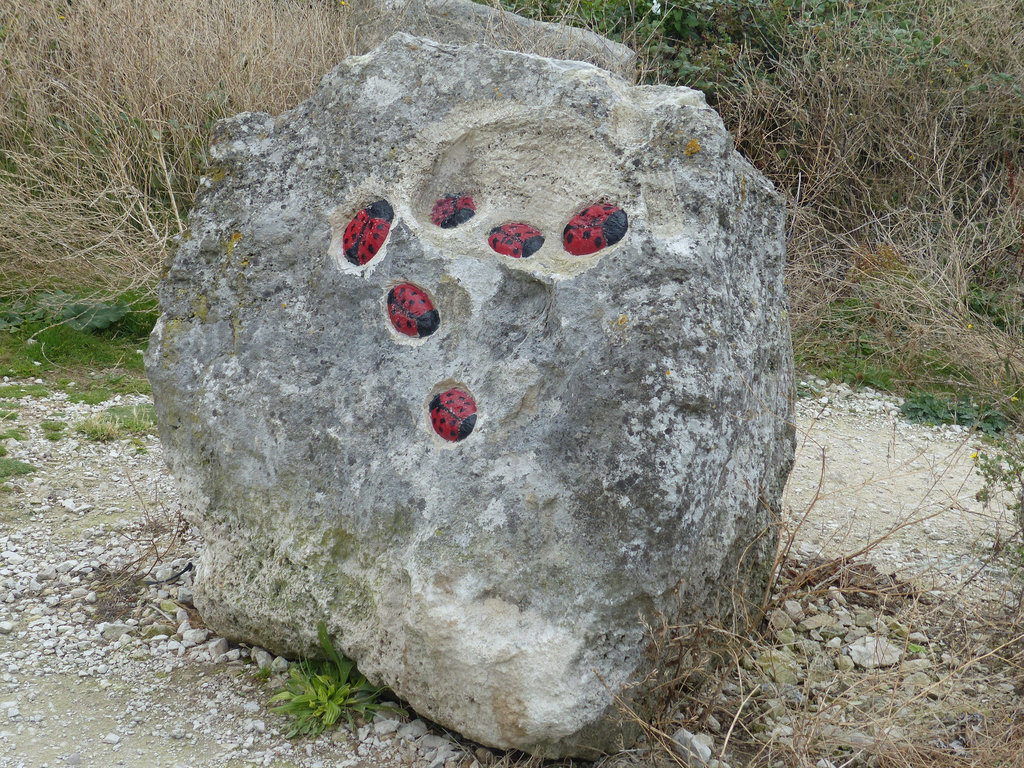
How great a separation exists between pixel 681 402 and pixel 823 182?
191 inches

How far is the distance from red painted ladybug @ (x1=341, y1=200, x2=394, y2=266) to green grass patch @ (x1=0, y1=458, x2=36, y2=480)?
2115 mm

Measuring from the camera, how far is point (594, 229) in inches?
99.4

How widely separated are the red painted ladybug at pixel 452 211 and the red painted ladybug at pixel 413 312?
0.22m

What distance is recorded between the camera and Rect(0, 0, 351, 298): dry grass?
5.56m

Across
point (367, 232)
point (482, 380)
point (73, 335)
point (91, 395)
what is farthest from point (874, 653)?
point (73, 335)

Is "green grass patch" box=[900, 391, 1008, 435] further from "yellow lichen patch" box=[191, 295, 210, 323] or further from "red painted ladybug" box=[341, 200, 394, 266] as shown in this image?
"yellow lichen patch" box=[191, 295, 210, 323]

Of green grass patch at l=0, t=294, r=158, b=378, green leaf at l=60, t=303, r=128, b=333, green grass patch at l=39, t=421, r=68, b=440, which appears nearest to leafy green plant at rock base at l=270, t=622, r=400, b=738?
green grass patch at l=39, t=421, r=68, b=440

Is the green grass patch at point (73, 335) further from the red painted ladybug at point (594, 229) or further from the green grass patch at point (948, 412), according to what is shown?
the green grass patch at point (948, 412)

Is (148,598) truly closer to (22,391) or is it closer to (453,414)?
(453,414)

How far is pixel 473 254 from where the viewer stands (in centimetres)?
262

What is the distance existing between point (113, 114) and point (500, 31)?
2450 mm

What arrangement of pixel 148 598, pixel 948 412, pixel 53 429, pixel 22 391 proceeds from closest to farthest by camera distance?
pixel 148 598 < pixel 53 429 < pixel 22 391 < pixel 948 412

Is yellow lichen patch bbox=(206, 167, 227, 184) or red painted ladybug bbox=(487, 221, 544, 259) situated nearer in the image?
red painted ladybug bbox=(487, 221, 544, 259)

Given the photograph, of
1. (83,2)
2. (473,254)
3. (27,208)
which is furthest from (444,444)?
(83,2)
